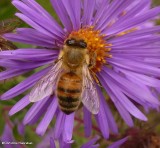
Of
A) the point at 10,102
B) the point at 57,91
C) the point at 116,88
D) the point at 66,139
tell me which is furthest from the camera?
the point at 10,102

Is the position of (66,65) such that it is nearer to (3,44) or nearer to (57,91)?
(57,91)

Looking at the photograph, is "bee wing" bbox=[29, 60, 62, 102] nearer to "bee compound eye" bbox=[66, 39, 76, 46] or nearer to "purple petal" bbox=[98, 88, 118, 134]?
"bee compound eye" bbox=[66, 39, 76, 46]

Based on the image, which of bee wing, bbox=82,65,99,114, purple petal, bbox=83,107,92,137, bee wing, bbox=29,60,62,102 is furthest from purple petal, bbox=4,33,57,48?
purple petal, bbox=83,107,92,137

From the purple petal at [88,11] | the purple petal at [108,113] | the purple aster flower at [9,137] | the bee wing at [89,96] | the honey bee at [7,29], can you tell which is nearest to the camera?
the bee wing at [89,96]

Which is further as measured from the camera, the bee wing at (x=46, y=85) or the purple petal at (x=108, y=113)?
the purple petal at (x=108, y=113)

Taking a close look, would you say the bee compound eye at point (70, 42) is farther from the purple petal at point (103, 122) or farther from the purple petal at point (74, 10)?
the purple petal at point (103, 122)

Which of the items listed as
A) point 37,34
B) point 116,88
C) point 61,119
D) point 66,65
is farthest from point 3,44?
point 116,88

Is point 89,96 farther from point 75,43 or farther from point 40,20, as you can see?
point 40,20

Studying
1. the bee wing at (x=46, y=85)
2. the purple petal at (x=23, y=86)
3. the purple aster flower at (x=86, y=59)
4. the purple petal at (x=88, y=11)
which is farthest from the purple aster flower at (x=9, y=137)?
the purple petal at (x=88, y=11)

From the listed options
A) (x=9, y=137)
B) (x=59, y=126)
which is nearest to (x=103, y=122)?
(x=59, y=126)
